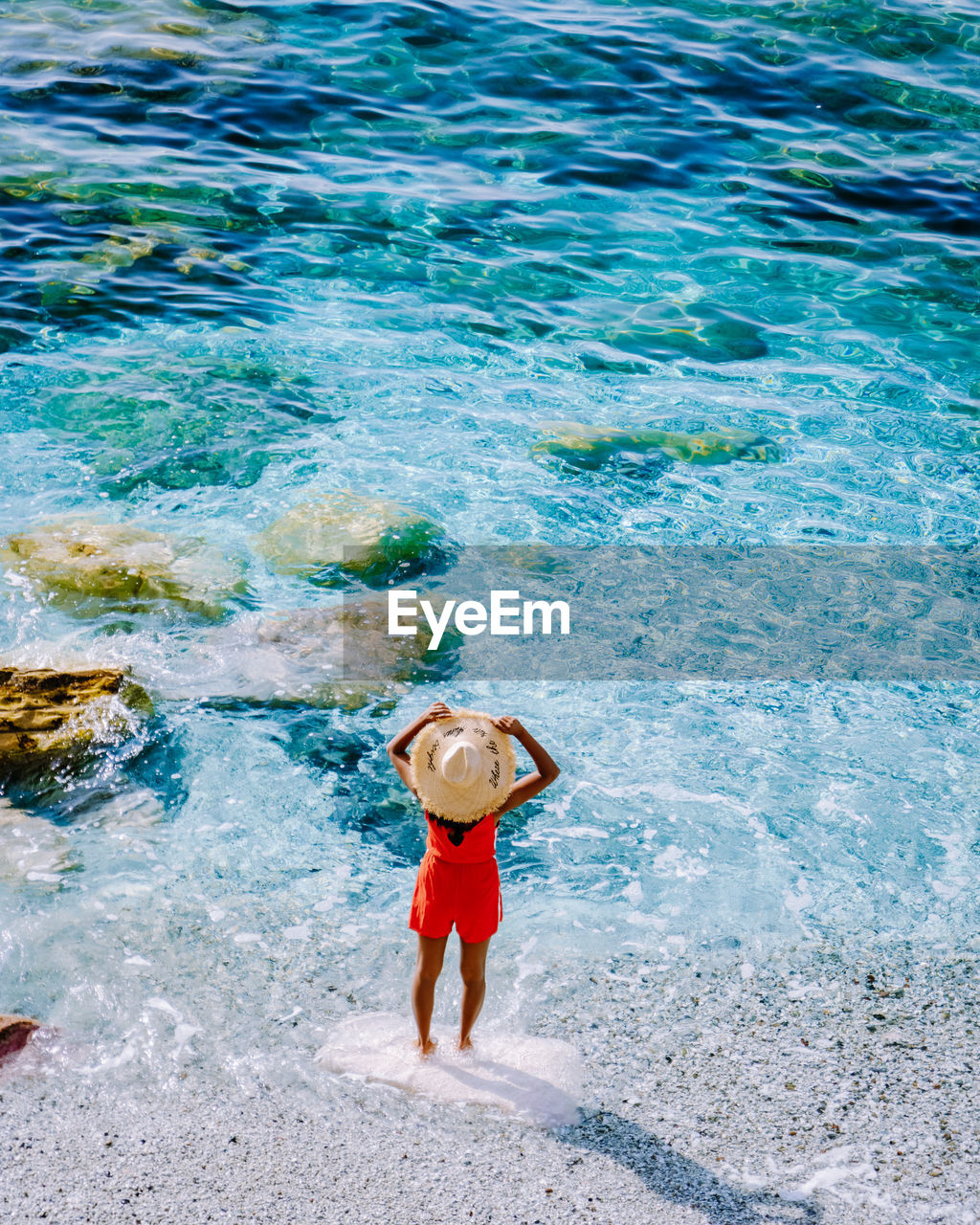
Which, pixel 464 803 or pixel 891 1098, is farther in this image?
pixel 891 1098

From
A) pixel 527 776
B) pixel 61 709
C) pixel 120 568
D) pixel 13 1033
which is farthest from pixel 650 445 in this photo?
pixel 13 1033

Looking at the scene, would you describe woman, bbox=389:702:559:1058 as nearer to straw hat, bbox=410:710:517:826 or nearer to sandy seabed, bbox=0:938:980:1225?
straw hat, bbox=410:710:517:826

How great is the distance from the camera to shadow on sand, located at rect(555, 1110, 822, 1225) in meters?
3.50

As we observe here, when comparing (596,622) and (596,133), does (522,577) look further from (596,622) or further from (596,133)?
(596,133)

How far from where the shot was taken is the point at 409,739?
393 cm

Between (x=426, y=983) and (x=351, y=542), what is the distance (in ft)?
14.6

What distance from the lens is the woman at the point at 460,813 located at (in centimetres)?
366

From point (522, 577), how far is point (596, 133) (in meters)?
10.2

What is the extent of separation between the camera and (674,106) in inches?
632

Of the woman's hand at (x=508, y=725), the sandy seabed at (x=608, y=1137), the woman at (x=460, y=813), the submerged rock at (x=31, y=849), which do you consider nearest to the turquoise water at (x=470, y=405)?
the submerged rock at (x=31, y=849)

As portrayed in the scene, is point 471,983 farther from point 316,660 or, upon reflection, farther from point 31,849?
point 316,660

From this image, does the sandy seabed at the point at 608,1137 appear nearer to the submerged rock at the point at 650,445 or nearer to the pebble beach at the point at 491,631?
the pebble beach at the point at 491,631

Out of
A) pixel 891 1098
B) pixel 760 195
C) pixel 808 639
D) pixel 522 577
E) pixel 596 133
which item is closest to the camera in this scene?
pixel 891 1098

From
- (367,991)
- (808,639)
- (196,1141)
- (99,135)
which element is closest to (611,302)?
(808,639)
